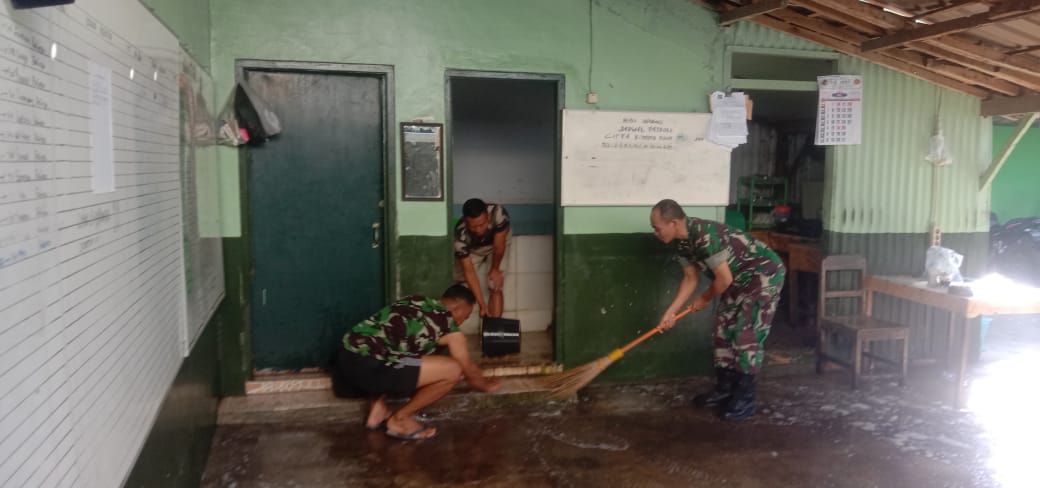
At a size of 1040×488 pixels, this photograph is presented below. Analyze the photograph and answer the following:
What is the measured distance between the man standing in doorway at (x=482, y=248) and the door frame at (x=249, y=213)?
68 cm

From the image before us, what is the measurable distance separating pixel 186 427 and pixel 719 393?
300 cm

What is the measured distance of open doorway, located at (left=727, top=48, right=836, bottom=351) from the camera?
4.97m

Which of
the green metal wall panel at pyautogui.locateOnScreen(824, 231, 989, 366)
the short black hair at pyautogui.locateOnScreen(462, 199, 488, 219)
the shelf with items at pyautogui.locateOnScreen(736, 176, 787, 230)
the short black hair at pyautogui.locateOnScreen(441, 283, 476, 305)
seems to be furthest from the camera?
the shelf with items at pyautogui.locateOnScreen(736, 176, 787, 230)

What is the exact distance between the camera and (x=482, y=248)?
502 centimetres

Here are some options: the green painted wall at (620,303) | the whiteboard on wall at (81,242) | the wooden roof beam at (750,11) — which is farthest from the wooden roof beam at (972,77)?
the whiteboard on wall at (81,242)

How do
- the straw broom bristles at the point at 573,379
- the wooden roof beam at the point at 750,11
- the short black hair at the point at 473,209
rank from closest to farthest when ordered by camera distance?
the wooden roof beam at the point at 750,11 < the straw broom bristles at the point at 573,379 < the short black hair at the point at 473,209

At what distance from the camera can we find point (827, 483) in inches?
127

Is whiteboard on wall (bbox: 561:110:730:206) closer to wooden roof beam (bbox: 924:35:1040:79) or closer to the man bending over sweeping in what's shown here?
the man bending over sweeping

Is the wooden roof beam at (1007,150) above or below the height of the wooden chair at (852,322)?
above

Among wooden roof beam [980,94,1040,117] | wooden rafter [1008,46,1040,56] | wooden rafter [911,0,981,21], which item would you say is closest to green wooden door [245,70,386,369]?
wooden rafter [911,0,981,21]

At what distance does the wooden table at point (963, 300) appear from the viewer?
160 inches

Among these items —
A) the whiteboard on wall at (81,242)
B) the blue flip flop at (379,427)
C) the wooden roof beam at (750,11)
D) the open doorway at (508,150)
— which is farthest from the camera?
the open doorway at (508,150)

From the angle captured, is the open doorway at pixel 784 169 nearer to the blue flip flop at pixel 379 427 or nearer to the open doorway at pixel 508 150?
the open doorway at pixel 508 150

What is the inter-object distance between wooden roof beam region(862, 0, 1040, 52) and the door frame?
300cm
